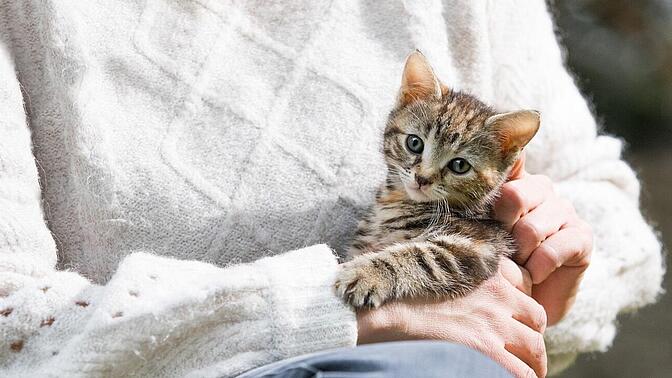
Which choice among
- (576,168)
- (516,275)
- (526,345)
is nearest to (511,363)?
(526,345)

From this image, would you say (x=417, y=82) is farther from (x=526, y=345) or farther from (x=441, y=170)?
(x=526, y=345)

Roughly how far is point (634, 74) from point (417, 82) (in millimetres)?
2162

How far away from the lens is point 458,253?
3.63 ft

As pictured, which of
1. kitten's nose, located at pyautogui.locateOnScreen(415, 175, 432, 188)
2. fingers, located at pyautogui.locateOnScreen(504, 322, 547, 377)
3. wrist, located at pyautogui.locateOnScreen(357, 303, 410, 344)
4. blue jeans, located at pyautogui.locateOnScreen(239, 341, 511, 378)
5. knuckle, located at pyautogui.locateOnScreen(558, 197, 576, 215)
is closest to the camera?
blue jeans, located at pyautogui.locateOnScreen(239, 341, 511, 378)

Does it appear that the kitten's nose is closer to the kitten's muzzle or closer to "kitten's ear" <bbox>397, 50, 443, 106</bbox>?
the kitten's muzzle

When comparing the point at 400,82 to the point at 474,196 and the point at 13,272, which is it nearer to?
the point at 474,196

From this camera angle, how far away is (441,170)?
1213 millimetres

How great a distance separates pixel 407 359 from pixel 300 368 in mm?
116

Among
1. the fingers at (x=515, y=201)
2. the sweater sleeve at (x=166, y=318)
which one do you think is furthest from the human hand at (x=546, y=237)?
the sweater sleeve at (x=166, y=318)

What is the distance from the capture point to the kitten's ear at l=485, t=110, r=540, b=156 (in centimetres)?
115

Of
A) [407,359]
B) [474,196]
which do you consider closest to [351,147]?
[474,196]

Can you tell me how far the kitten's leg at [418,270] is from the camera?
0.97 metres

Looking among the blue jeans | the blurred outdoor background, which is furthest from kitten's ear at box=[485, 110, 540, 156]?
the blurred outdoor background

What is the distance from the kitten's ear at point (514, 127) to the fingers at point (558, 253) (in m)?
0.17
